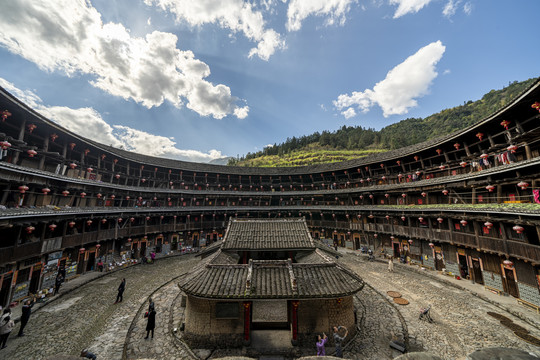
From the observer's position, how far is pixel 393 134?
334ft

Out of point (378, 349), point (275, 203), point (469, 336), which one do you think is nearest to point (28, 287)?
point (378, 349)

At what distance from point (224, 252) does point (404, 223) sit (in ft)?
83.9

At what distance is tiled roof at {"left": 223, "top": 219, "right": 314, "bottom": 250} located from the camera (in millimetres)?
15343

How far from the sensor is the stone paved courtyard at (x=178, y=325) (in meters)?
10.9

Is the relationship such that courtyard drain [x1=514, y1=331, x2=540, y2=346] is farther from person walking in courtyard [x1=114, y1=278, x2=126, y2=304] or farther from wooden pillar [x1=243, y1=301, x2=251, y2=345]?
person walking in courtyard [x1=114, y1=278, x2=126, y2=304]

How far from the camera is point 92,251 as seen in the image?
981 inches

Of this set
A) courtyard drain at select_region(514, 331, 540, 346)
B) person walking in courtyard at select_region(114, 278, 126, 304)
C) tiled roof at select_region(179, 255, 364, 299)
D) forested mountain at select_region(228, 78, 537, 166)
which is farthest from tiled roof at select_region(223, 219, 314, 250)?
forested mountain at select_region(228, 78, 537, 166)

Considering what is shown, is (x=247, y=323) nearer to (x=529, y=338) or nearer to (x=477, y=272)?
(x=529, y=338)

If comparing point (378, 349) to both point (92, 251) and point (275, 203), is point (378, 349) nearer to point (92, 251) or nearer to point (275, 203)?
point (92, 251)

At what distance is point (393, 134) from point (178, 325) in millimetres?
113219

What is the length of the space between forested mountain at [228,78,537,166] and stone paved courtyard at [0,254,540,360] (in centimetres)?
7499

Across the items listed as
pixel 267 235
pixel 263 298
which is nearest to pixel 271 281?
pixel 263 298

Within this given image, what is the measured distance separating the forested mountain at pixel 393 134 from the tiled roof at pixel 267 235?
74.4m

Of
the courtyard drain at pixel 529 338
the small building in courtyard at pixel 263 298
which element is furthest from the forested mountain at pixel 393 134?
the small building in courtyard at pixel 263 298
